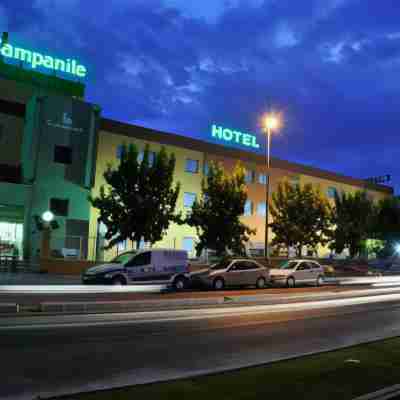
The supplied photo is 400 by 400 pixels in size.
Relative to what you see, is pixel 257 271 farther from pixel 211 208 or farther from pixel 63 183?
pixel 63 183

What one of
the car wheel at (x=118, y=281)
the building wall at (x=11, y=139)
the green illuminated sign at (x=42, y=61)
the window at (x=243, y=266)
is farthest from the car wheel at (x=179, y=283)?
the green illuminated sign at (x=42, y=61)

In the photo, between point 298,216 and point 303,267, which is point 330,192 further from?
point 303,267

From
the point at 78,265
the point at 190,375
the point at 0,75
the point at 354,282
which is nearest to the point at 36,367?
the point at 190,375

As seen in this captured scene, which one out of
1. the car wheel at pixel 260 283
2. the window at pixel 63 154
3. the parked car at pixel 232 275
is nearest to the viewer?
the parked car at pixel 232 275

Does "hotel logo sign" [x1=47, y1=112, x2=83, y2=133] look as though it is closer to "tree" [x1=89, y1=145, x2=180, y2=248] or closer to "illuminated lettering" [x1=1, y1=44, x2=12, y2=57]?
"illuminated lettering" [x1=1, y1=44, x2=12, y2=57]

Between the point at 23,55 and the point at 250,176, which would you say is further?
the point at 250,176

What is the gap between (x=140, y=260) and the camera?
2412 cm

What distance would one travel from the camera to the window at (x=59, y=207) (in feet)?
127

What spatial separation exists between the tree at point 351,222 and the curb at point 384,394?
45624 millimetres

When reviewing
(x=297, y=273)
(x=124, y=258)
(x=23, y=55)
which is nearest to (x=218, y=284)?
(x=124, y=258)

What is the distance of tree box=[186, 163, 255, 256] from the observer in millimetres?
37688

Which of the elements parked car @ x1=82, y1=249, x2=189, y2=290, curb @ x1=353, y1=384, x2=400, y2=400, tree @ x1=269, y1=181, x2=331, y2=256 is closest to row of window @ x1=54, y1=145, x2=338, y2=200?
tree @ x1=269, y1=181, x2=331, y2=256

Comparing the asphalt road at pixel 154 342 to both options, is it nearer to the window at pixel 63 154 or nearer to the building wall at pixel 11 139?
the window at pixel 63 154

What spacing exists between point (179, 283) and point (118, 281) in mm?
3663
